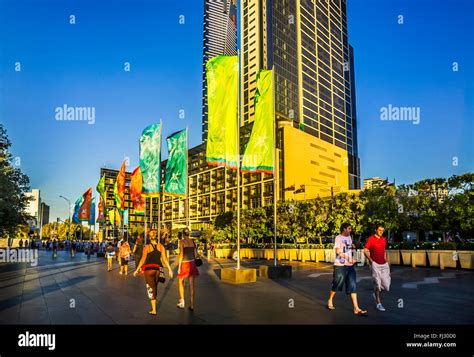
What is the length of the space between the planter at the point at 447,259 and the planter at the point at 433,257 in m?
0.28

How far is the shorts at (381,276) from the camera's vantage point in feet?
28.3

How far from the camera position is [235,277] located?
13.9m

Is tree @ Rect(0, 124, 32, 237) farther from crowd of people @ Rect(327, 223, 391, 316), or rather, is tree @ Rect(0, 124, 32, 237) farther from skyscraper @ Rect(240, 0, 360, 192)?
skyscraper @ Rect(240, 0, 360, 192)

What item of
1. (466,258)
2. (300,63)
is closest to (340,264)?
(466,258)

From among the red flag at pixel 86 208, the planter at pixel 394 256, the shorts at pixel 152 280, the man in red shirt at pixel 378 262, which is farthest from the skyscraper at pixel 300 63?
the shorts at pixel 152 280

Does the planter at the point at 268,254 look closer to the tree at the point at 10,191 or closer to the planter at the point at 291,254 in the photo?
the planter at the point at 291,254

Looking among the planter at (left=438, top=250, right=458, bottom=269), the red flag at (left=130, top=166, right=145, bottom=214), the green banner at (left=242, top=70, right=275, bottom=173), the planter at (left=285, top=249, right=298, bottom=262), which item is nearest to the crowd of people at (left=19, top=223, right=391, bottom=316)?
the green banner at (left=242, top=70, right=275, bottom=173)

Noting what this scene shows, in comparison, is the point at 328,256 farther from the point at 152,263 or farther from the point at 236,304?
the point at 152,263

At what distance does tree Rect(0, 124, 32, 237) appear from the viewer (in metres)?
25.5

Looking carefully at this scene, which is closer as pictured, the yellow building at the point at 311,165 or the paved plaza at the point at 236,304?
the paved plaza at the point at 236,304

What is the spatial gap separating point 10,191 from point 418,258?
1023 inches

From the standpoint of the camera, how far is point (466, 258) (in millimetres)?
18547

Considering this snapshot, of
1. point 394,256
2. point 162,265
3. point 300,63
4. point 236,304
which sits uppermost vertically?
point 300,63
